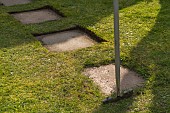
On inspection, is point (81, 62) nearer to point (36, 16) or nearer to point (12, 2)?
point (36, 16)

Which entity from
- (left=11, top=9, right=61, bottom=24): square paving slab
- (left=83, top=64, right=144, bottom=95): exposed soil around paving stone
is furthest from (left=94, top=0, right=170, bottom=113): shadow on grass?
(left=11, top=9, right=61, bottom=24): square paving slab

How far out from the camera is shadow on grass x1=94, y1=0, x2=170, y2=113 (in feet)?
11.2

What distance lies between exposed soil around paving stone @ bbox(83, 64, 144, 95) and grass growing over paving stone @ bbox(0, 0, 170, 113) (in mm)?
82

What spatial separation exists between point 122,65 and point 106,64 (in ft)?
0.65

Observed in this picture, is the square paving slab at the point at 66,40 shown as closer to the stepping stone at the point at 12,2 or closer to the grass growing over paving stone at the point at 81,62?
the grass growing over paving stone at the point at 81,62

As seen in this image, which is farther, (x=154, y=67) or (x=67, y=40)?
(x=67, y=40)

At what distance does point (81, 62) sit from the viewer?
4.33 meters

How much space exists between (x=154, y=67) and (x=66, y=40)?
149 cm

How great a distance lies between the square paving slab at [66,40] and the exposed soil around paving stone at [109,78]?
77 centimetres

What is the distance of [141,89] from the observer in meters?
3.72

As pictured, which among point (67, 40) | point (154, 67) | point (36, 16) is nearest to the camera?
point (154, 67)

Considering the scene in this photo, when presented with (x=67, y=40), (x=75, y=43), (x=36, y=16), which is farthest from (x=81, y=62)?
(x=36, y=16)

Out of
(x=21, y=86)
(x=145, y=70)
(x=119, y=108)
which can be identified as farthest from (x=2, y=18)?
(x=119, y=108)

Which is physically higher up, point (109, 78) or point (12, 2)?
point (12, 2)
